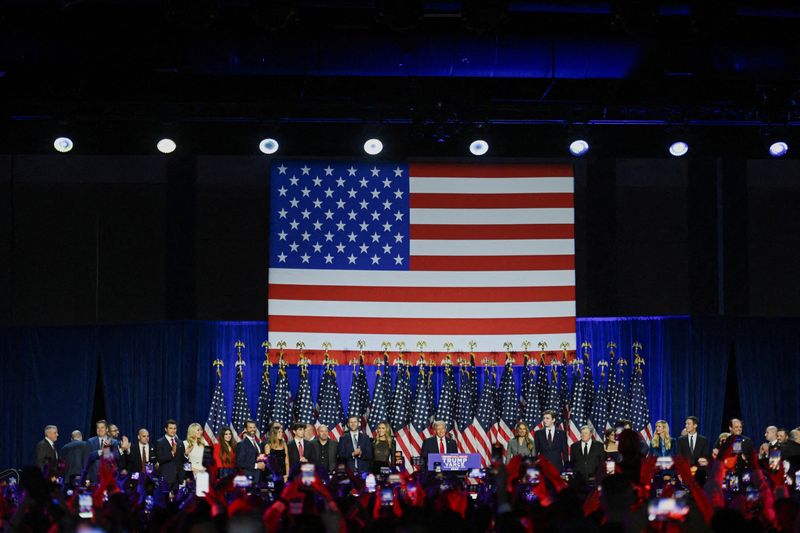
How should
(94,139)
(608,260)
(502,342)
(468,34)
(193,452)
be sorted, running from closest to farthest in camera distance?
(468,34) < (193,452) < (94,139) < (502,342) < (608,260)

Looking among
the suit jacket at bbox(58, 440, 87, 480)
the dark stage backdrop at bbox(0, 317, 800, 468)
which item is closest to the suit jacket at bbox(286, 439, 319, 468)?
the dark stage backdrop at bbox(0, 317, 800, 468)

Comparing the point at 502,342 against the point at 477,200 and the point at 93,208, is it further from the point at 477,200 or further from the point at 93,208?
the point at 93,208

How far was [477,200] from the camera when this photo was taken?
17.9 meters

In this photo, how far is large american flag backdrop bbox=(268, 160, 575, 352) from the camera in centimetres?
1758

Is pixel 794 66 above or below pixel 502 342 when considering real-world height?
above

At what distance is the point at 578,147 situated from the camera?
53.3 ft

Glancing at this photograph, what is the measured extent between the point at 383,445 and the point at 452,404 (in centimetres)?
188

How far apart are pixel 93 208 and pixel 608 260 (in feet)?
27.9

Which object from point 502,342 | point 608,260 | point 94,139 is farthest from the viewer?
point 608,260

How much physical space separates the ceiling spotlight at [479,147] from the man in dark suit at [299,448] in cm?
458

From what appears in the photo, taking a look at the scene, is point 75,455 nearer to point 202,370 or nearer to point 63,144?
point 202,370

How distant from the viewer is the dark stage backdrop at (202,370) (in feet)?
57.0

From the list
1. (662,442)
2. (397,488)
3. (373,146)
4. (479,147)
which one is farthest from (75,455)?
(397,488)

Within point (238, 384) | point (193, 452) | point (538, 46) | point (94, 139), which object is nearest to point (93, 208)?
point (94, 139)
